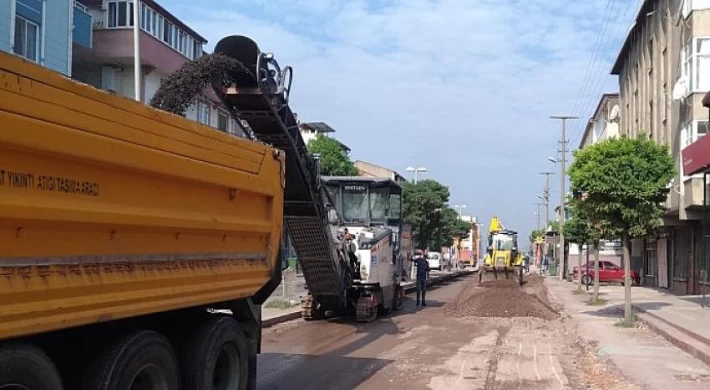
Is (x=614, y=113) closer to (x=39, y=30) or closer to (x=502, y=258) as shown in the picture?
(x=502, y=258)

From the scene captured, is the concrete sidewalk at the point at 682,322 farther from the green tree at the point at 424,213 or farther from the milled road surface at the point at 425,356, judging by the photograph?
the green tree at the point at 424,213

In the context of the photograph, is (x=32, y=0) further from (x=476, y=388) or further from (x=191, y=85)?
(x=476, y=388)

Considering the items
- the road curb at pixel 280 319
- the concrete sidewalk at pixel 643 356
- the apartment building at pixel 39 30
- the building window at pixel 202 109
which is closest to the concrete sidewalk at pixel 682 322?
the concrete sidewalk at pixel 643 356

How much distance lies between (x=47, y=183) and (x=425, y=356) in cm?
957

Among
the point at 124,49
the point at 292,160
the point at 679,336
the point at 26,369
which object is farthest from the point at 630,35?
the point at 26,369

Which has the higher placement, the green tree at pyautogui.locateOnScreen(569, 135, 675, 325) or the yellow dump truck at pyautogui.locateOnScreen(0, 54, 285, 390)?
the green tree at pyautogui.locateOnScreen(569, 135, 675, 325)

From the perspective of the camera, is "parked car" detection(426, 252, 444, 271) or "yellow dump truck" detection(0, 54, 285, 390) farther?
"parked car" detection(426, 252, 444, 271)

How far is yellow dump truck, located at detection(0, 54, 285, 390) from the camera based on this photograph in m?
4.38

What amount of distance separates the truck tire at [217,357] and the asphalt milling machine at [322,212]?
4.17 meters

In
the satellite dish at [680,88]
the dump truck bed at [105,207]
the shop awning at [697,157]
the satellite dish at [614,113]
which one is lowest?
the dump truck bed at [105,207]

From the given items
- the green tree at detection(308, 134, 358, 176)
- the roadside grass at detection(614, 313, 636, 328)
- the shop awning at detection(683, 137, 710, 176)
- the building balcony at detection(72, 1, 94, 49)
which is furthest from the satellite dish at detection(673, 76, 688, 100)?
the green tree at detection(308, 134, 358, 176)

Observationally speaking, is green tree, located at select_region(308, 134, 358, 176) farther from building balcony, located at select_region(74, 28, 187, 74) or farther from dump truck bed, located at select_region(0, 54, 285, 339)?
dump truck bed, located at select_region(0, 54, 285, 339)

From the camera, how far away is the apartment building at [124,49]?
107ft

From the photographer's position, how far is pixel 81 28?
90.4 ft
